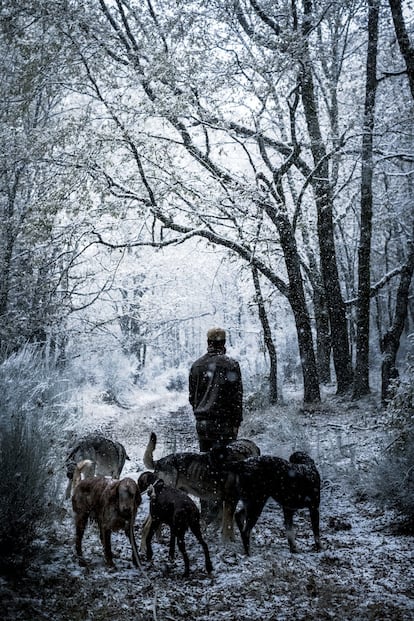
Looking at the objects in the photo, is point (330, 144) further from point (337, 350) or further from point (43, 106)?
point (43, 106)

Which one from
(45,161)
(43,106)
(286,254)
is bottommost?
(286,254)

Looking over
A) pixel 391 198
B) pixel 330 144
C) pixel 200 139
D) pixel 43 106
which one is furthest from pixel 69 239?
pixel 391 198

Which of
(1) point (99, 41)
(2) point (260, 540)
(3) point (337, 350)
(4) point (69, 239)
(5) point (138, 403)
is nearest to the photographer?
(2) point (260, 540)

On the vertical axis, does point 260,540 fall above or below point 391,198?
below

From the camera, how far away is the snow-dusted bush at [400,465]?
5.24 metres

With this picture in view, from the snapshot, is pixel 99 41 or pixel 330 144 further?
pixel 330 144

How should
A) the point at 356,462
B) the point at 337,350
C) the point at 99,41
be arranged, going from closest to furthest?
the point at 356,462 → the point at 99,41 → the point at 337,350

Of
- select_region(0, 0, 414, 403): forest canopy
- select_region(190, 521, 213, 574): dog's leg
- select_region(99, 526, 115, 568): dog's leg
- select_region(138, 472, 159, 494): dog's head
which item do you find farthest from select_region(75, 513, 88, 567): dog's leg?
select_region(0, 0, 414, 403): forest canopy

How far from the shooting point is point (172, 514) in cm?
427

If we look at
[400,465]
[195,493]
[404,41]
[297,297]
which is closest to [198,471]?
[195,493]

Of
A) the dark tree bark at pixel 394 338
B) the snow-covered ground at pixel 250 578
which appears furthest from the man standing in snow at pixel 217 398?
the dark tree bark at pixel 394 338

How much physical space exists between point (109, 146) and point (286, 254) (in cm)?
487

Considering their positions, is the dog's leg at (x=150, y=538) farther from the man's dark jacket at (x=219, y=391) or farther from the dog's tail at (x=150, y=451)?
the man's dark jacket at (x=219, y=391)

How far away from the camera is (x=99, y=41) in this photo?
36.4ft
